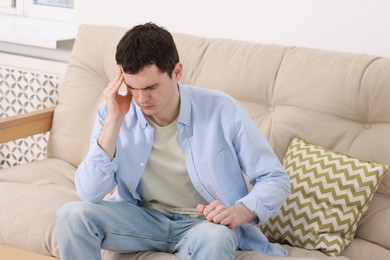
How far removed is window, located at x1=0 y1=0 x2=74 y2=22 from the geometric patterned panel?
0.39 metres

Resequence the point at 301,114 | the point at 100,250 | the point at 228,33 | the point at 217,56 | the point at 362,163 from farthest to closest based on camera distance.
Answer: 1. the point at 228,33
2. the point at 217,56
3. the point at 301,114
4. the point at 362,163
5. the point at 100,250

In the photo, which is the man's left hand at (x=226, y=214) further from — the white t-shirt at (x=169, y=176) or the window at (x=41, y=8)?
the window at (x=41, y=8)

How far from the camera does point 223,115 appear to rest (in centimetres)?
194

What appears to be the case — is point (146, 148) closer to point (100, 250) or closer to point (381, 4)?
point (100, 250)

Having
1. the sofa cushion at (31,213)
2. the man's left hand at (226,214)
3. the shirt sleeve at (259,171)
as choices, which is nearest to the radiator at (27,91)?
the sofa cushion at (31,213)

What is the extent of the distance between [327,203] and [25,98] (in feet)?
5.09

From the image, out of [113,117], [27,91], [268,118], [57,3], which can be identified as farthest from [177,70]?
[57,3]

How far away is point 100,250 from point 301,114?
0.79m

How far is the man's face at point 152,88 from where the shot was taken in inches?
70.6

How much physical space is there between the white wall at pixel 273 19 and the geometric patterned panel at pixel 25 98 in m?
0.35

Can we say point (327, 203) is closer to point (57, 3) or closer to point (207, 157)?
point (207, 157)

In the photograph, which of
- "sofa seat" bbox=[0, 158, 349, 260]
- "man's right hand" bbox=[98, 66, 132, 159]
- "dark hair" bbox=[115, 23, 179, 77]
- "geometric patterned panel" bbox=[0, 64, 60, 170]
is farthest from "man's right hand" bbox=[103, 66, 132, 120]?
"geometric patterned panel" bbox=[0, 64, 60, 170]

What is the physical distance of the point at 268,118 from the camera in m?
2.34

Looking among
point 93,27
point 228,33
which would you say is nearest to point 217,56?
point 228,33
